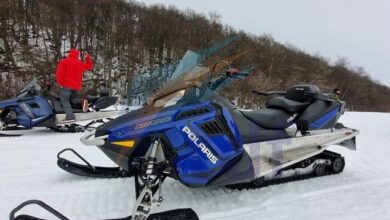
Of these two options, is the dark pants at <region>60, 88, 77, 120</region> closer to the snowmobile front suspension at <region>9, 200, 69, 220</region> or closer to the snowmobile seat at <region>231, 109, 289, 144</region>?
the snowmobile seat at <region>231, 109, 289, 144</region>

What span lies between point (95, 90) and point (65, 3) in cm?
611

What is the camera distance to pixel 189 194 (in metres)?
3.36

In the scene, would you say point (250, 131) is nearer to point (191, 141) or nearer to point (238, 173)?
point (238, 173)

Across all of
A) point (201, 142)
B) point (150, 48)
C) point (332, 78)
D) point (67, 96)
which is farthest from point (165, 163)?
point (332, 78)

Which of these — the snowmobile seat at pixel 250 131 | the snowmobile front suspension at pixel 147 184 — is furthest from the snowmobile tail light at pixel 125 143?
the snowmobile seat at pixel 250 131

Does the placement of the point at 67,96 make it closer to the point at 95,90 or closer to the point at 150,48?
the point at 95,90

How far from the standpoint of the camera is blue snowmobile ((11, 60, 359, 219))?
2615 millimetres

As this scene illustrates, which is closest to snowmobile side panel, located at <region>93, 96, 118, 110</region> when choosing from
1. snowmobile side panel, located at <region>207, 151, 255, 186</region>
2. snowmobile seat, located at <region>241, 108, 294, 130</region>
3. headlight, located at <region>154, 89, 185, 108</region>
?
snowmobile seat, located at <region>241, 108, 294, 130</region>

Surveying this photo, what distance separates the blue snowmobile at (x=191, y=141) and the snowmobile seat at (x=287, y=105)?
23 centimetres

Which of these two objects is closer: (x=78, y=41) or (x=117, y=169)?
(x=117, y=169)

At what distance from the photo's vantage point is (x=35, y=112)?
21.9 feet

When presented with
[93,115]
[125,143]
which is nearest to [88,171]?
[125,143]

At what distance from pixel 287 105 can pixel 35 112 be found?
484 centimetres

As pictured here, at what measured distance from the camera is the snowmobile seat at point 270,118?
3.50 meters
